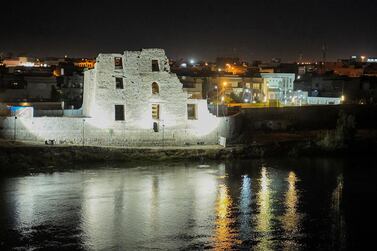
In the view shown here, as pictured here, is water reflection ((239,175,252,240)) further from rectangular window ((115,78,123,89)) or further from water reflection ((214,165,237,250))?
rectangular window ((115,78,123,89))

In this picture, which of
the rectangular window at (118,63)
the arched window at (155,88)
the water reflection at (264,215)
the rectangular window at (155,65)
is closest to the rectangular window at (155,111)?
the arched window at (155,88)

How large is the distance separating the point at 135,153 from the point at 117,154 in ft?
2.97

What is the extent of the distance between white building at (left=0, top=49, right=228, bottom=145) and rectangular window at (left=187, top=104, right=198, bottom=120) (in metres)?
0.42

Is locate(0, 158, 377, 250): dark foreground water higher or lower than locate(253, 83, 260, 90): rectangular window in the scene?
lower

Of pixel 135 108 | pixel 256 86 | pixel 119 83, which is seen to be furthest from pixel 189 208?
Result: pixel 256 86

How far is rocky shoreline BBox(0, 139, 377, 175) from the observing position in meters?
24.9

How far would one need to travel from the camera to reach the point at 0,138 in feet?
85.4

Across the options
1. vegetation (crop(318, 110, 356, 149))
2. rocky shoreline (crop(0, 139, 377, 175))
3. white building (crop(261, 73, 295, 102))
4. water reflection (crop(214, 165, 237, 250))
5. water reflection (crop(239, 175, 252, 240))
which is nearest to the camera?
water reflection (crop(214, 165, 237, 250))

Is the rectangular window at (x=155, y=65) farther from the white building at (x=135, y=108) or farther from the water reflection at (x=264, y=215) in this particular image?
the water reflection at (x=264, y=215)

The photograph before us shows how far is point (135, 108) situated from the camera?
27.7 m

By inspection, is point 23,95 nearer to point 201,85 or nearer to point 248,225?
point 201,85

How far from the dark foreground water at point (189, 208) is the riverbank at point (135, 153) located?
672mm

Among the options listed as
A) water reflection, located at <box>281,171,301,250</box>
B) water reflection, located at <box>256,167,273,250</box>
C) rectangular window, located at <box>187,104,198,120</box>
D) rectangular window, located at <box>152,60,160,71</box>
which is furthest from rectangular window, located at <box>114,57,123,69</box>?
water reflection, located at <box>281,171,301,250</box>

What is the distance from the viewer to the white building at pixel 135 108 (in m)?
Answer: 27.2
